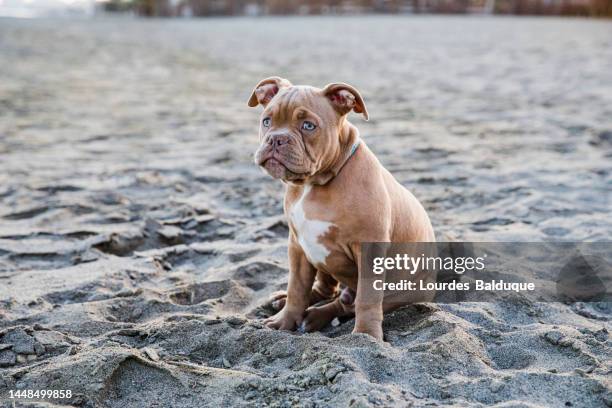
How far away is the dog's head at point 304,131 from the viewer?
323cm

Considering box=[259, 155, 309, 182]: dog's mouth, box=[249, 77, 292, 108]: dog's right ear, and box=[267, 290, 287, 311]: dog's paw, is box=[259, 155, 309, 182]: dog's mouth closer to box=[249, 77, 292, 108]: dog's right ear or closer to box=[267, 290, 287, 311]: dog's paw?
box=[249, 77, 292, 108]: dog's right ear

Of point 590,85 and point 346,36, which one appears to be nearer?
point 590,85

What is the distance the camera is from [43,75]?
44.6 ft

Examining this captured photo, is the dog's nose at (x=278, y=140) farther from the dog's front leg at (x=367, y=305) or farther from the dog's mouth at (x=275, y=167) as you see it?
the dog's front leg at (x=367, y=305)

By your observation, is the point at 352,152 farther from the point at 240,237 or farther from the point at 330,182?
the point at 240,237

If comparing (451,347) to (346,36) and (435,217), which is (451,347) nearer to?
(435,217)

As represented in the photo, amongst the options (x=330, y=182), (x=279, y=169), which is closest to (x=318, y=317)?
(x=330, y=182)

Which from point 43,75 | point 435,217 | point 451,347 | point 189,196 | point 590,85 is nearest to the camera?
point 451,347

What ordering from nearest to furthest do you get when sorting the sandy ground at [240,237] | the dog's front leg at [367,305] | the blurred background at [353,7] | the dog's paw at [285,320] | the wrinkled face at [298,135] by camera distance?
1. the sandy ground at [240,237]
2. the wrinkled face at [298,135]
3. the dog's front leg at [367,305]
4. the dog's paw at [285,320]
5. the blurred background at [353,7]

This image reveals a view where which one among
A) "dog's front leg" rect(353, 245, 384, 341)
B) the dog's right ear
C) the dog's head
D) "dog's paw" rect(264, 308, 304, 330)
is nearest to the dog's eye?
the dog's head

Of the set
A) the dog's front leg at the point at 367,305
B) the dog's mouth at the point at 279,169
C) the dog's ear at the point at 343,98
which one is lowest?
the dog's front leg at the point at 367,305

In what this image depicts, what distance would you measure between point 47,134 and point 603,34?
16266mm

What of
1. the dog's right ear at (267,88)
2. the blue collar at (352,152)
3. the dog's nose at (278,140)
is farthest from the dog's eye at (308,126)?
the dog's right ear at (267,88)

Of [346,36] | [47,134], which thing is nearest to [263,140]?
[47,134]
